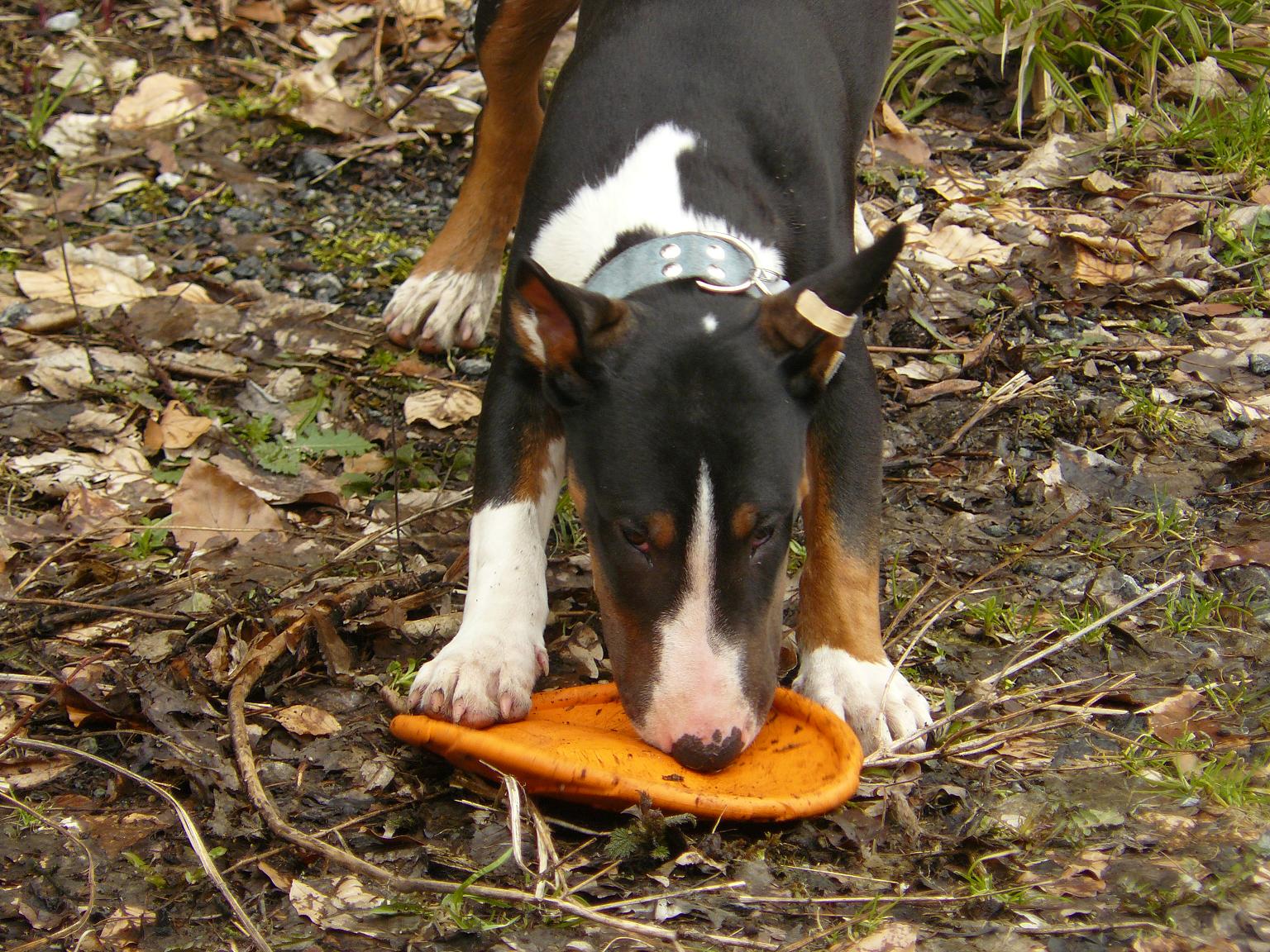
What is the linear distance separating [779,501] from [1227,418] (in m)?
1.99

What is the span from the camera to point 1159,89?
5.43m

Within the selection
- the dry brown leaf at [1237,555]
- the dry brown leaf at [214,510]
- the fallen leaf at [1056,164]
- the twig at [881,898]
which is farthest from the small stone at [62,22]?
the twig at [881,898]

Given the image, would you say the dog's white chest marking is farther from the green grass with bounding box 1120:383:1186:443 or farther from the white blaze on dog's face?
the green grass with bounding box 1120:383:1186:443

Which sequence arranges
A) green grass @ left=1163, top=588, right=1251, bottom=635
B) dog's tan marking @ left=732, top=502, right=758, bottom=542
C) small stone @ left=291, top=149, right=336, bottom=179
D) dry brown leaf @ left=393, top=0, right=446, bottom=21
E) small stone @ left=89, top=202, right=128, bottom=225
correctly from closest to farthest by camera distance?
dog's tan marking @ left=732, top=502, right=758, bottom=542, green grass @ left=1163, top=588, right=1251, bottom=635, small stone @ left=89, top=202, right=128, bottom=225, small stone @ left=291, top=149, right=336, bottom=179, dry brown leaf @ left=393, top=0, right=446, bottom=21

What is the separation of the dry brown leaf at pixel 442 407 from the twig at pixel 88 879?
6.28 feet

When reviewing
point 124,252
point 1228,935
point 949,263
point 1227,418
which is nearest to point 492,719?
point 1228,935

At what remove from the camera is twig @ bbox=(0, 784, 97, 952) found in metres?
2.17

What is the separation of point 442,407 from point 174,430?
78 cm

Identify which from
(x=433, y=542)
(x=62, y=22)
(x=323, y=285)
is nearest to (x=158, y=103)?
(x=62, y=22)

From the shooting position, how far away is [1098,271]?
4.77 meters

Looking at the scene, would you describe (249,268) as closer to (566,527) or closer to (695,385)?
Answer: (566,527)

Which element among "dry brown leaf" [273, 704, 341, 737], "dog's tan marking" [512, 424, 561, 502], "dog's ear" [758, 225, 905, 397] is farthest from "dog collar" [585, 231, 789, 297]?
"dry brown leaf" [273, 704, 341, 737]

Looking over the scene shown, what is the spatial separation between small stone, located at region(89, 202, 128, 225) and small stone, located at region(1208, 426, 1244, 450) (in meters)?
3.82

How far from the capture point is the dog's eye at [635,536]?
8.56 ft
